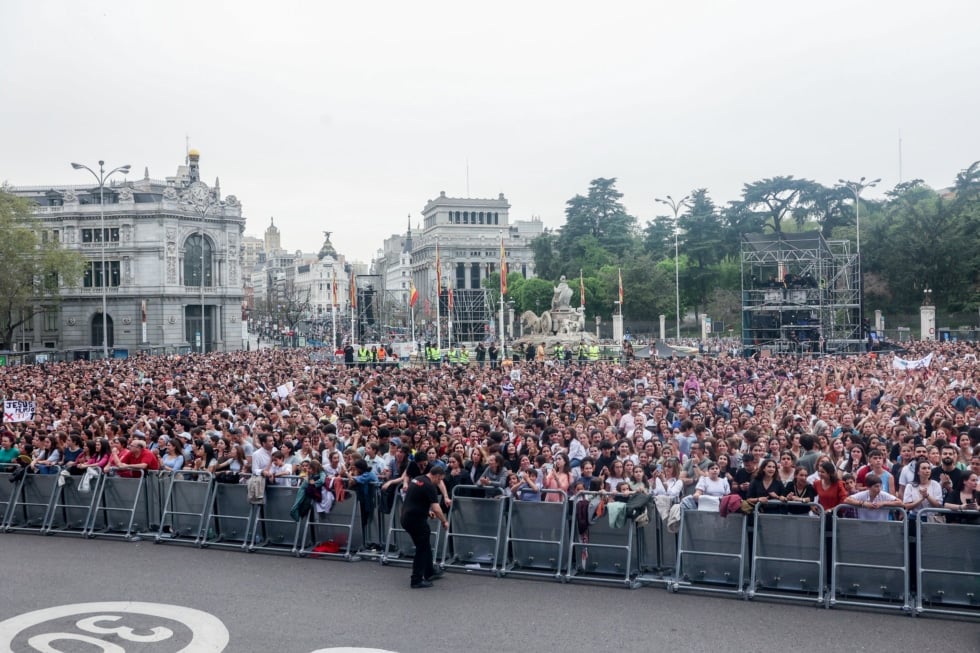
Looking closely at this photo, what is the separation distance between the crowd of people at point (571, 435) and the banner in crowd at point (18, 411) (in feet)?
0.70

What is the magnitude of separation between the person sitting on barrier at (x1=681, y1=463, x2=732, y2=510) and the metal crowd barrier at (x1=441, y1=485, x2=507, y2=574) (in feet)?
7.20

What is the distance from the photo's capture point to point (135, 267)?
7631 centimetres

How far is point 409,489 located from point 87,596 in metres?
3.78

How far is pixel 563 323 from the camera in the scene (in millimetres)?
55312

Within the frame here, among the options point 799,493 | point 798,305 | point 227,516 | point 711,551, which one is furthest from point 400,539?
point 798,305

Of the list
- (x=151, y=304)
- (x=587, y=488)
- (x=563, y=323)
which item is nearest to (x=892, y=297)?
(x=563, y=323)

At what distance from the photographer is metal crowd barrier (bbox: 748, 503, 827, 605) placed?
31.5 ft

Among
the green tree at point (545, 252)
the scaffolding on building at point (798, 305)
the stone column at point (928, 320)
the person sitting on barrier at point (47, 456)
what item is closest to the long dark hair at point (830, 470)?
the person sitting on barrier at point (47, 456)

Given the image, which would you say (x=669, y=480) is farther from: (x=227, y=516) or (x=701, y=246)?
(x=701, y=246)

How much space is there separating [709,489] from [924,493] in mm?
2207

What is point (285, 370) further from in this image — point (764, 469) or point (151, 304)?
point (151, 304)

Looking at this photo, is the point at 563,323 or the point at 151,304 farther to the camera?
the point at 151,304

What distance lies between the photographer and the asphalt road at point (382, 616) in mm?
8570

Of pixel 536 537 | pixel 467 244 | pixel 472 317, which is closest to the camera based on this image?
pixel 536 537
